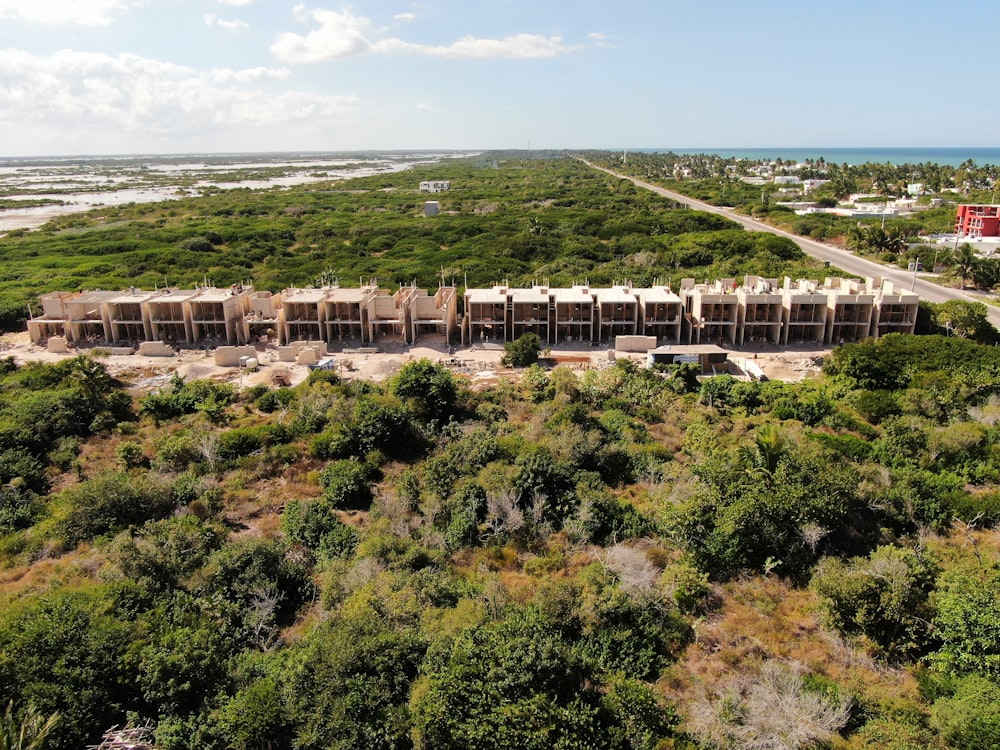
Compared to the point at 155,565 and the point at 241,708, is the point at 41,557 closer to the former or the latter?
the point at 155,565

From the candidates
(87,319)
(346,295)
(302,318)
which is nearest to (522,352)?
(346,295)

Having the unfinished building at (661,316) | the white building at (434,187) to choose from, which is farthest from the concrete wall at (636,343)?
the white building at (434,187)

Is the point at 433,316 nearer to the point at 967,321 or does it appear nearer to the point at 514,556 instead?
the point at 514,556

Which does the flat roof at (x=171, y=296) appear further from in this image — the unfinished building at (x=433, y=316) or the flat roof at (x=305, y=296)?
the unfinished building at (x=433, y=316)

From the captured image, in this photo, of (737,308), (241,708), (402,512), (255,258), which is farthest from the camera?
(255,258)

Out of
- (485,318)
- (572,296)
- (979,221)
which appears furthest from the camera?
(979,221)

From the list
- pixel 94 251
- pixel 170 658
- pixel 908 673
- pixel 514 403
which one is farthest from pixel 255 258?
pixel 908 673

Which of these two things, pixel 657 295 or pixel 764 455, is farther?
pixel 657 295
